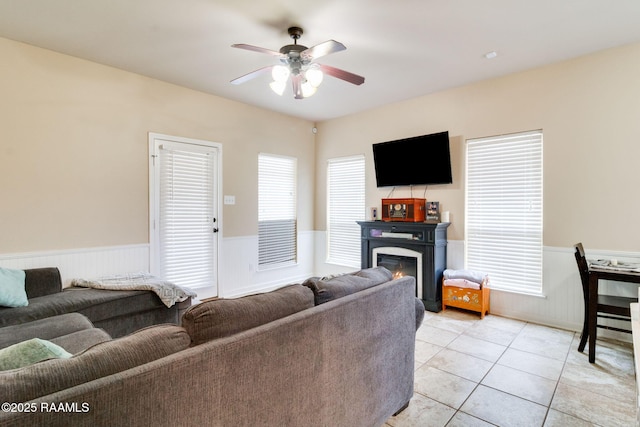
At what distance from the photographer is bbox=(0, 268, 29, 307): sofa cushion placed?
2.31 metres

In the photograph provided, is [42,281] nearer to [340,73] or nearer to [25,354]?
[25,354]

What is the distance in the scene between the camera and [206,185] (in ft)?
14.0

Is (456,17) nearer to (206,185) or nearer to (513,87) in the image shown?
(513,87)

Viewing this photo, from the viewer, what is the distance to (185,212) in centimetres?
408

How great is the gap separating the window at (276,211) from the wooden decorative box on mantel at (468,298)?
254cm

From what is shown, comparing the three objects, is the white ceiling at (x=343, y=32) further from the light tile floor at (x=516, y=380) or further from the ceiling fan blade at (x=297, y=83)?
the light tile floor at (x=516, y=380)

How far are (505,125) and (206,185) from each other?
3786mm

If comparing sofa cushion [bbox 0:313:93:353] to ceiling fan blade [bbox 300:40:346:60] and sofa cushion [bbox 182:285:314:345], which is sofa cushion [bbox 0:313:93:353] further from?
ceiling fan blade [bbox 300:40:346:60]

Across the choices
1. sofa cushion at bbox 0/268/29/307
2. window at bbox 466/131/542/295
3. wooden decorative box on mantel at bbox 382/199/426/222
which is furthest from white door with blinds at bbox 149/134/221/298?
window at bbox 466/131/542/295

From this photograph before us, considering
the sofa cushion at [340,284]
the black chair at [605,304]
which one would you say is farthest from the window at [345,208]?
the sofa cushion at [340,284]

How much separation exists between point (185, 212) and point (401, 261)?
9.60 feet

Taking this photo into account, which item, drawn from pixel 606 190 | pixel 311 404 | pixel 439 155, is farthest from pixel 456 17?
pixel 311 404

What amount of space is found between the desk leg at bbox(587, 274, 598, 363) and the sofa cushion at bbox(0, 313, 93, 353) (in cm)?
381

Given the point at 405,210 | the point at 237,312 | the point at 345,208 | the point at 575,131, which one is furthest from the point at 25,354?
the point at 345,208
